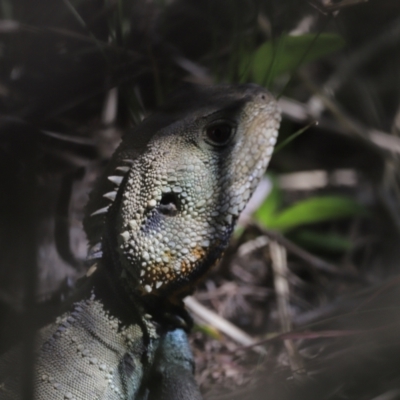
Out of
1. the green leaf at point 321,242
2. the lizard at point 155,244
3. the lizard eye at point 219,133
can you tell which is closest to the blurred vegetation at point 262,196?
the green leaf at point 321,242

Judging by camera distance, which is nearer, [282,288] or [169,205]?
[169,205]

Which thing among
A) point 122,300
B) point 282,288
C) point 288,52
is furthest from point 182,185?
point 282,288

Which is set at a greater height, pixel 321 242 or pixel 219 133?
pixel 321 242

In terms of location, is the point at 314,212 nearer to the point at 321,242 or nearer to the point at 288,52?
the point at 321,242

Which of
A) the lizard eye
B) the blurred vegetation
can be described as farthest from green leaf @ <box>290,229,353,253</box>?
the lizard eye

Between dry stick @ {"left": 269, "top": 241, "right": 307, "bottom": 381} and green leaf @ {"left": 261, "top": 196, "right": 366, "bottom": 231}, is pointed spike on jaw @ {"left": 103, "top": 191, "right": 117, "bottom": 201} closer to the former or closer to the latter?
dry stick @ {"left": 269, "top": 241, "right": 307, "bottom": 381}

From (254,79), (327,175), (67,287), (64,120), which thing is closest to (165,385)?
(67,287)

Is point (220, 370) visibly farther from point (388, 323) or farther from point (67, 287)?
point (388, 323)

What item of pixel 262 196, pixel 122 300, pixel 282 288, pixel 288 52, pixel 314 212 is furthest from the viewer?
pixel 262 196
